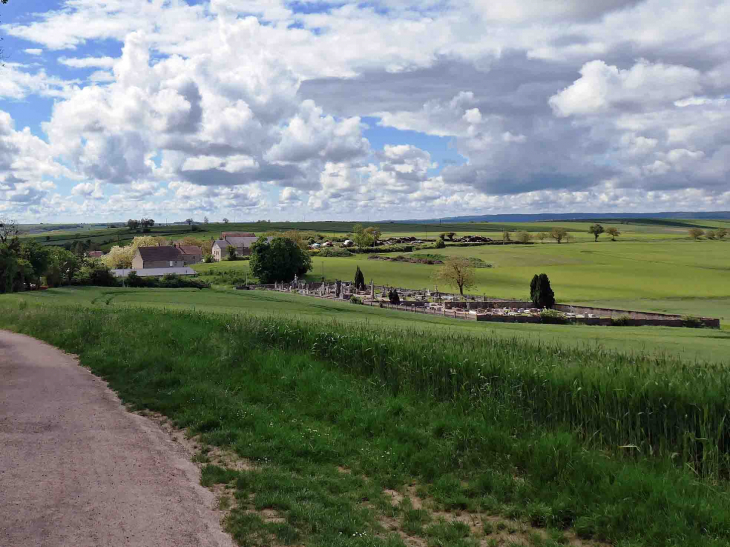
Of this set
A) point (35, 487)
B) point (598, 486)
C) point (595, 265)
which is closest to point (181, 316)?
point (35, 487)

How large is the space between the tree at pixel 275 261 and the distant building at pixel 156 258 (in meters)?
42.2

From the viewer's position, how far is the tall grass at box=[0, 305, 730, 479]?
925 centimetres

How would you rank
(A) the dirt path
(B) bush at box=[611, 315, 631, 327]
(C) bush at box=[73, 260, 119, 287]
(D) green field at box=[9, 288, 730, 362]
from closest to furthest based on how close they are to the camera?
(A) the dirt path < (D) green field at box=[9, 288, 730, 362] < (B) bush at box=[611, 315, 631, 327] < (C) bush at box=[73, 260, 119, 287]

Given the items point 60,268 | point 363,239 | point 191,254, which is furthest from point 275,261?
point 363,239

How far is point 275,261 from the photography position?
302 feet

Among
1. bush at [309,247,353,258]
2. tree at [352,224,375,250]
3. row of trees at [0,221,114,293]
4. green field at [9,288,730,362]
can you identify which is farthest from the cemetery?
tree at [352,224,375,250]

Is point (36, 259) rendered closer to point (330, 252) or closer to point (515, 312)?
point (515, 312)

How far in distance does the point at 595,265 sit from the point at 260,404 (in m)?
107

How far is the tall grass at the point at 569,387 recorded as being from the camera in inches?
364

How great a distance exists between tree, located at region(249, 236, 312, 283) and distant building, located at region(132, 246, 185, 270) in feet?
139

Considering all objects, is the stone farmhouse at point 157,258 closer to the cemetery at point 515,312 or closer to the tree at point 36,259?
the cemetery at point 515,312

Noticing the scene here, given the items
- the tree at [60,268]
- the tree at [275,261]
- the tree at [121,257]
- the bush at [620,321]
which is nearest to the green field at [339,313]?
the bush at [620,321]

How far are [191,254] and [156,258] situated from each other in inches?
755

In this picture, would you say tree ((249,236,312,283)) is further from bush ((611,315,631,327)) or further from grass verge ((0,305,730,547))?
grass verge ((0,305,730,547))
